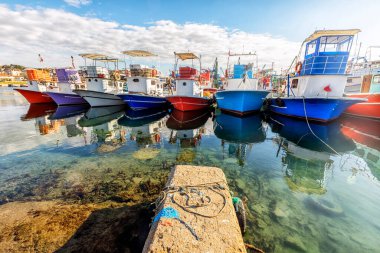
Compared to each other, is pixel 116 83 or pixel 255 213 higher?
pixel 116 83

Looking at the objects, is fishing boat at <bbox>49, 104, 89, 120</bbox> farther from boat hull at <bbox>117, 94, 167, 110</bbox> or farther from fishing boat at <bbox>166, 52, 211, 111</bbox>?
fishing boat at <bbox>166, 52, 211, 111</bbox>

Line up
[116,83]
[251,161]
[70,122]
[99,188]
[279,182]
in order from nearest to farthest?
[99,188] < [279,182] < [251,161] < [70,122] < [116,83]

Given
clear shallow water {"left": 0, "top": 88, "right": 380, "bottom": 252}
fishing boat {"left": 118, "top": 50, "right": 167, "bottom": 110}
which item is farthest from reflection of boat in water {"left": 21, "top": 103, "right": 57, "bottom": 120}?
fishing boat {"left": 118, "top": 50, "right": 167, "bottom": 110}

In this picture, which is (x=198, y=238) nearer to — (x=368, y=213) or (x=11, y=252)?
(x=11, y=252)

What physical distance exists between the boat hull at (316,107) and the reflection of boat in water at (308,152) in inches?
35.0

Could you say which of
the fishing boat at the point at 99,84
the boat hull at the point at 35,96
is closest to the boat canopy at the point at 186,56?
the fishing boat at the point at 99,84

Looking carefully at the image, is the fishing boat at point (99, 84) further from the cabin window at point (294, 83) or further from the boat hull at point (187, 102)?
the cabin window at point (294, 83)

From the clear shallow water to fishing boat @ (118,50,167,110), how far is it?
7.16 m

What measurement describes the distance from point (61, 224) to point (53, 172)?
358cm

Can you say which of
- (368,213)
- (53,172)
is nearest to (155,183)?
(53,172)

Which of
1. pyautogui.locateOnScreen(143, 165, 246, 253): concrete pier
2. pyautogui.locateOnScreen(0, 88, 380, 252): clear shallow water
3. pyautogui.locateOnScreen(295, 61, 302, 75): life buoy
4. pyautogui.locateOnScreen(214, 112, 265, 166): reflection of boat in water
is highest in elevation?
pyautogui.locateOnScreen(295, 61, 302, 75): life buoy

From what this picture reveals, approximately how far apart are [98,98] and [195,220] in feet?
70.5

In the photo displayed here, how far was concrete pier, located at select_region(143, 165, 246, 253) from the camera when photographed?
2.36 m

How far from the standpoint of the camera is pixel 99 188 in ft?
17.9
